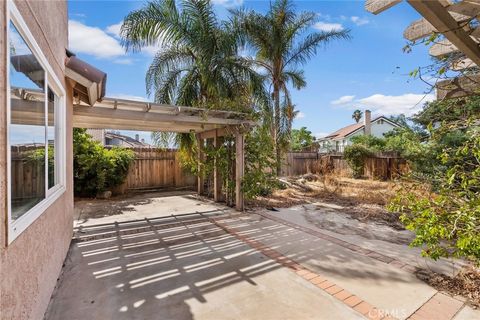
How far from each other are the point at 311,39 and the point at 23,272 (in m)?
12.1

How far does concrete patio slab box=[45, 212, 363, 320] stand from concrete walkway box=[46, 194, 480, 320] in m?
0.01

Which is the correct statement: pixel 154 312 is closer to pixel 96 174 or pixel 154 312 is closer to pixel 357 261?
pixel 357 261

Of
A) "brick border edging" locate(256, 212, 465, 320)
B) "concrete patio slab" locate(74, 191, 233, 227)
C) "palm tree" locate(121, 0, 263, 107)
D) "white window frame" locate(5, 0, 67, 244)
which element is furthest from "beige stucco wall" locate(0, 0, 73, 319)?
"palm tree" locate(121, 0, 263, 107)

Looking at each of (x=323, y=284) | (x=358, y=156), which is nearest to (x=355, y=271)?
(x=323, y=284)

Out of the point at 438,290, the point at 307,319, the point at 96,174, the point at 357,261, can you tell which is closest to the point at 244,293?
the point at 307,319

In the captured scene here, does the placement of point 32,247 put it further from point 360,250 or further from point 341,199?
point 341,199

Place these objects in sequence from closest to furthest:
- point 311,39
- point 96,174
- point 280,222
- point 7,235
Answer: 1. point 7,235
2. point 280,222
3. point 96,174
4. point 311,39

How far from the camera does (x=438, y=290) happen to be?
2.95 meters

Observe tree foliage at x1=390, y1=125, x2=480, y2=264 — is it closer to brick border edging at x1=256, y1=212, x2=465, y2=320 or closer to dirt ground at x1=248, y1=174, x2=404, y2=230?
brick border edging at x1=256, y1=212, x2=465, y2=320

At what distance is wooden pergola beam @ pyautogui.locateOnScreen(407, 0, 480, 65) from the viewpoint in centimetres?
160

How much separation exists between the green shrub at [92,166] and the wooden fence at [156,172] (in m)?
1.02

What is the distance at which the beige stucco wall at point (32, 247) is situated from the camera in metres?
1.44

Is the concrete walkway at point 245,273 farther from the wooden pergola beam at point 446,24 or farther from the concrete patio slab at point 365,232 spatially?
the wooden pergola beam at point 446,24

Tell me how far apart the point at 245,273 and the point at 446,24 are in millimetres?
3316
